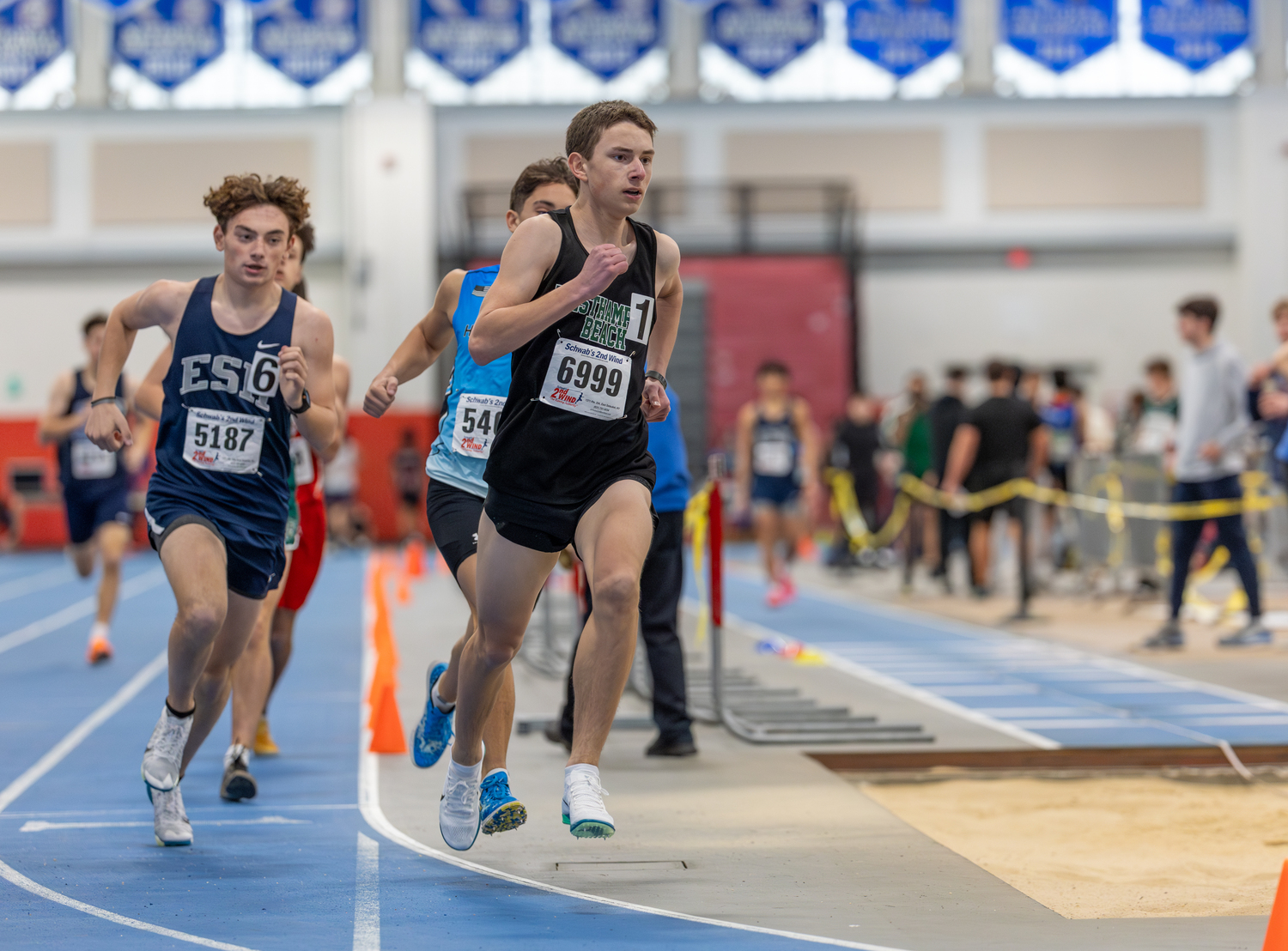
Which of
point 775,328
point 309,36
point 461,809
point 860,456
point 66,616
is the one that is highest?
point 309,36

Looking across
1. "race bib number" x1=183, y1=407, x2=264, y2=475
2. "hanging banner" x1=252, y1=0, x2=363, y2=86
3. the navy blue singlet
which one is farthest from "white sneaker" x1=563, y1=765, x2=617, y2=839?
"hanging banner" x1=252, y1=0, x2=363, y2=86

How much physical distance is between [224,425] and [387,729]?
197 centimetres

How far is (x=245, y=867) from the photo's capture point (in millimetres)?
4246

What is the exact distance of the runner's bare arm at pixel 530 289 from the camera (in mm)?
3658

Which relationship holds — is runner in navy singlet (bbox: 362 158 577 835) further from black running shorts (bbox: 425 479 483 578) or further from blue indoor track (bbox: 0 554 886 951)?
blue indoor track (bbox: 0 554 886 951)

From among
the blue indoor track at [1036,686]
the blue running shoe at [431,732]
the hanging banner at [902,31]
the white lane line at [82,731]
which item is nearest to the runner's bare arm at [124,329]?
the blue running shoe at [431,732]

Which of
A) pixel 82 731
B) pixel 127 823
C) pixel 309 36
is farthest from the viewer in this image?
pixel 309 36

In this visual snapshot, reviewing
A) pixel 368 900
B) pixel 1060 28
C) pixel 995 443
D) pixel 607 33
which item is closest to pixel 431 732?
pixel 368 900

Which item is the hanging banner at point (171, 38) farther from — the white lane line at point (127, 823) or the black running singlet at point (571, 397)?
the black running singlet at point (571, 397)

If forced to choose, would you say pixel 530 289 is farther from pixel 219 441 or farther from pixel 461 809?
pixel 461 809

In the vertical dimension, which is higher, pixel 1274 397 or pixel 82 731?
pixel 1274 397

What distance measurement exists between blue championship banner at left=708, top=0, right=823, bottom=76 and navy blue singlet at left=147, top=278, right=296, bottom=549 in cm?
2178

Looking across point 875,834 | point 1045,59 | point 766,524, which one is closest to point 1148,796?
point 875,834

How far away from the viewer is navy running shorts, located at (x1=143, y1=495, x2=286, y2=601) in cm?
446
